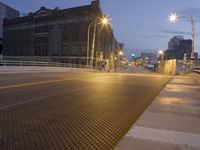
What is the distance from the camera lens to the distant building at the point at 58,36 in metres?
85.5

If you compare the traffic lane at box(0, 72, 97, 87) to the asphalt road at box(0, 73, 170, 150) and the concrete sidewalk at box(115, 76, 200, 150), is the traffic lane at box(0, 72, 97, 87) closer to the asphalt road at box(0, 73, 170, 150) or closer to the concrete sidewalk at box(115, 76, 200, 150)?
the asphalt road at box(0, 73, 170, 150)

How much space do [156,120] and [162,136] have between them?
153 centimetres

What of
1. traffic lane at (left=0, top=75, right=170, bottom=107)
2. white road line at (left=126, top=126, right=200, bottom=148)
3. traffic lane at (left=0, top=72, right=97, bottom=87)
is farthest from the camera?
traffic lane at (left=0, top=72, right=97, bottom=87)

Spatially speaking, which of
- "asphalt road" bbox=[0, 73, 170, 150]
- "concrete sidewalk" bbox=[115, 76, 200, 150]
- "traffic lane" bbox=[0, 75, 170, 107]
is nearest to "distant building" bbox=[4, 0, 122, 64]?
"traffic lane" bbox=[0, 75, 170, 107]

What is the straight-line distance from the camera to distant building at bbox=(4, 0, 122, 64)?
281 ft

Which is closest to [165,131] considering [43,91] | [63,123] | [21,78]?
[63,123]

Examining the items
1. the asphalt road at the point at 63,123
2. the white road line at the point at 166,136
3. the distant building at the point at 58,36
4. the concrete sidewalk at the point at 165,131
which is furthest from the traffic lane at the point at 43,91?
the distant building at the point at 58,36

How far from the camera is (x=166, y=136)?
5.88m

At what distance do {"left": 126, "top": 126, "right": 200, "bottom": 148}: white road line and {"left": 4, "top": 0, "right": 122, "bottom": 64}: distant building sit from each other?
70.9 meters

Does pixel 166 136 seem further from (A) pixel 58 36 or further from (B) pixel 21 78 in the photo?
(A) pixel 58 36

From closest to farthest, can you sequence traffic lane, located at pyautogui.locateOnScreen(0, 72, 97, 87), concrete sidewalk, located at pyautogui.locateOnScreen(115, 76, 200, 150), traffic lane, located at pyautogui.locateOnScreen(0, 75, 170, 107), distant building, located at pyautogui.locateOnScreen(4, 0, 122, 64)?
1. concrete sidewalk, located at pyautogui.locateOnScreen(115, 76, 200, 150)
2. traffic lane, located at pyautogui.locateOnScreen(0, 75, 170, 107)
3. traffic lane, located at pyautogui.locateOnScreen(0, 72, 97, 87)
4. distant building, located at pyautogui.locateOnScreen(4, 0, 122, 64)

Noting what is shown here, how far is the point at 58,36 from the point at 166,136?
89.0 meters

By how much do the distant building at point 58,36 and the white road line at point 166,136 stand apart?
7086cm

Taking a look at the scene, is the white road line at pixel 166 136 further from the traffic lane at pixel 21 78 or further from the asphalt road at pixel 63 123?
the traffic lane at pixel 21 78
